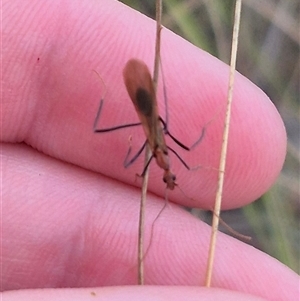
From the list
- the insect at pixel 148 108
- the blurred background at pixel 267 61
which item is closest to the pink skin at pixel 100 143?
the insect at pixel 148 108

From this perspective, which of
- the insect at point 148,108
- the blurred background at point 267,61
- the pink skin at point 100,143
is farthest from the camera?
→ the blurred background at point 267,61

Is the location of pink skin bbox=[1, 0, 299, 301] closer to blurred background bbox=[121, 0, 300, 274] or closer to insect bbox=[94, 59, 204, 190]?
insect bbox=[94, 59, 204, 190]

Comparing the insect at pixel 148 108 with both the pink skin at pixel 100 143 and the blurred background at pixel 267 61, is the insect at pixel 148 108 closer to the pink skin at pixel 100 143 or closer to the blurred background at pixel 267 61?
the pink skin at pixel 100 143

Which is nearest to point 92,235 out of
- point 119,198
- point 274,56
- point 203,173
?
point 119,198

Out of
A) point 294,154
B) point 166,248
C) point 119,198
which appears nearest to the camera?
point 166,248

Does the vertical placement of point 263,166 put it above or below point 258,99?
below

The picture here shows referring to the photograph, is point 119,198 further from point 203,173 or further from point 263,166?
point 263,166
